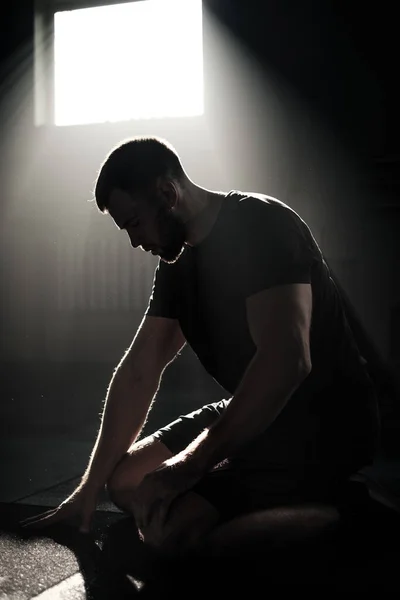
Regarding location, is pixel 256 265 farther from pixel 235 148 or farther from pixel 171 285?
pixel 235 148

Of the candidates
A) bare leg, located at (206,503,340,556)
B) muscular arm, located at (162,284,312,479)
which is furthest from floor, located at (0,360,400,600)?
muscular arm, located at (162,284,312,479)

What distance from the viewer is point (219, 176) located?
6.23 m

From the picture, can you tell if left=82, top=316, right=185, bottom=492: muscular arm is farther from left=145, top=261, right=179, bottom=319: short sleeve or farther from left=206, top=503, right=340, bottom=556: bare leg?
left=206, top=503, right=340, bottom=556: bare leg

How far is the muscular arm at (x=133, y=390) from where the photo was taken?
1978 mm

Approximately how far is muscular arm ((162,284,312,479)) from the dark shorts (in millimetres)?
198

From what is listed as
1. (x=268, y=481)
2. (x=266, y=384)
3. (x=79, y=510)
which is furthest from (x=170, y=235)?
(x=79, y=510)

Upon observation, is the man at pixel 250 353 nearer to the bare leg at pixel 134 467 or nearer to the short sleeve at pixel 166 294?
the short sleeve at pixel 166 294

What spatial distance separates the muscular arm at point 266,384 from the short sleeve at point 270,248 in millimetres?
38

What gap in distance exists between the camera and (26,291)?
22.6ft

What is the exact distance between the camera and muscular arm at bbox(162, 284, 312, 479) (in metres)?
1.52

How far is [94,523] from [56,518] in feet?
1.34

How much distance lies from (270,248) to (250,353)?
276 millimetres

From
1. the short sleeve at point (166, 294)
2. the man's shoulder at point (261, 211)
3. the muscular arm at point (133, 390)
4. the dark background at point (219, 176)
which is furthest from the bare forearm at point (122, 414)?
the dark background at point (219, 176)

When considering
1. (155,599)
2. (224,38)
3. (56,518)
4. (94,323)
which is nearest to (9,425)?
(94,323)
